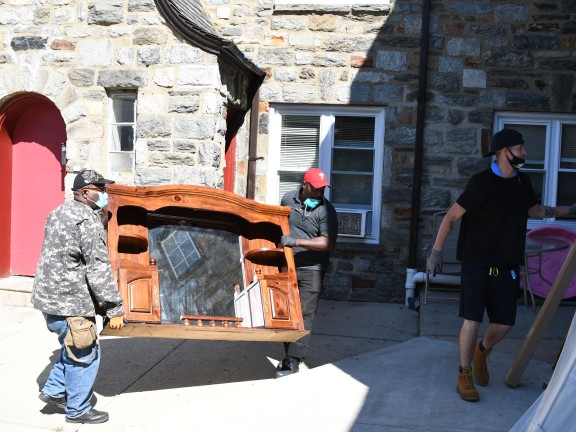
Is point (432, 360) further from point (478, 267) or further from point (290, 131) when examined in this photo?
point (290, 131)

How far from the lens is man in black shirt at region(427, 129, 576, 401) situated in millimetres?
5219

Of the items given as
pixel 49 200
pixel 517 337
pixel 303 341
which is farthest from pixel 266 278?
pixel 49 200

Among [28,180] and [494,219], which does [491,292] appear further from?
[28,180]

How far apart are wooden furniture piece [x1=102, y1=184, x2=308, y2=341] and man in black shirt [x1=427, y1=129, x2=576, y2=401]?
1.25 m

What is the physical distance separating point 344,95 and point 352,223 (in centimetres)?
154

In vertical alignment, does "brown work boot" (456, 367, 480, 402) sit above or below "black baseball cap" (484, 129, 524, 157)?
below

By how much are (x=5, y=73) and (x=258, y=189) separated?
3.23 metres

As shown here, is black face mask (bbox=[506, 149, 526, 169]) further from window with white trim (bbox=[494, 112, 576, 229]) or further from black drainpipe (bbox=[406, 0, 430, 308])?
window with white trim (bbox=[494, 112, 576, 229])

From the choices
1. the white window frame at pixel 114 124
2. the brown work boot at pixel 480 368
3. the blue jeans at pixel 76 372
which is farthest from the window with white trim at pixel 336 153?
the blue jeans at pixel 76 372

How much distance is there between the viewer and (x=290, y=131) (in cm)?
957

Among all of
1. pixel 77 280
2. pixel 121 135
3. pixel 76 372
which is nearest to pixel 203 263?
pixel 77 280

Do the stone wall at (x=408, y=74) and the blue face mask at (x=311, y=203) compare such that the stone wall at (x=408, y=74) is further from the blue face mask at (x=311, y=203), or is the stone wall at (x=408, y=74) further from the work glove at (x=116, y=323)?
the work glove at (x=116, y=323)

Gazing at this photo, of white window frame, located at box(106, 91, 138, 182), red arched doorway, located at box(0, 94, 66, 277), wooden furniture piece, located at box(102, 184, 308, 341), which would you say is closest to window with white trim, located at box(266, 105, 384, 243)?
white window frame, located at box(106, 91, 138, 182)

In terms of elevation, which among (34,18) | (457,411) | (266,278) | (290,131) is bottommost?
(457,411)
